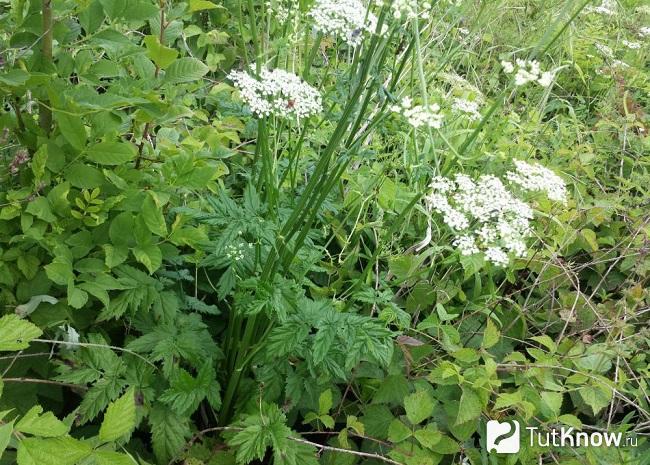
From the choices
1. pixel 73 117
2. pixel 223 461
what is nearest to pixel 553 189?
pixel 223 461

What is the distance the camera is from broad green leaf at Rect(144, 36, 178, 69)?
4.78 ft

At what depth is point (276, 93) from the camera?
58.9 inches

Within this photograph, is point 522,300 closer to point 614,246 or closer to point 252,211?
point 614,246

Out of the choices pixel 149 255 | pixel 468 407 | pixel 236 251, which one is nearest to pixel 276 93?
pixel 236 251

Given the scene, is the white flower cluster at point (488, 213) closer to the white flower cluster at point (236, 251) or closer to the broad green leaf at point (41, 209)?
the white flower cluster at point (236, 251)

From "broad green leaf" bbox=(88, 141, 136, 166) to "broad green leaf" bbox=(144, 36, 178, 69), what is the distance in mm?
233

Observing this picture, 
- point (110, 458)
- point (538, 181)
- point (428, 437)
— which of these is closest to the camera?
point (110, 458)

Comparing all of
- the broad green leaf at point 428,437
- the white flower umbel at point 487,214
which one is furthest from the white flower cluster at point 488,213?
the broad green leaf at point 428,437

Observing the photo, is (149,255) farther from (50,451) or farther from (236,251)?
(50,451)

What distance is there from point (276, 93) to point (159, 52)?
0.31 meters

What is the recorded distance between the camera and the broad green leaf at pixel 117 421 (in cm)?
115

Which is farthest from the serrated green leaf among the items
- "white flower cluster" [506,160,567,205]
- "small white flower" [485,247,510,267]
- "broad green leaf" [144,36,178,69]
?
"white flower cluster" [506,160,567,205]

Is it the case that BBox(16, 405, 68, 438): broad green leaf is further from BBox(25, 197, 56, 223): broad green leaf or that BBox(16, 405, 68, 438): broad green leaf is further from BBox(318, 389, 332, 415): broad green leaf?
BBox(318, 389, 332, 415): broad green leaf

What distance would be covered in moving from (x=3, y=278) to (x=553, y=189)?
5.15ft
